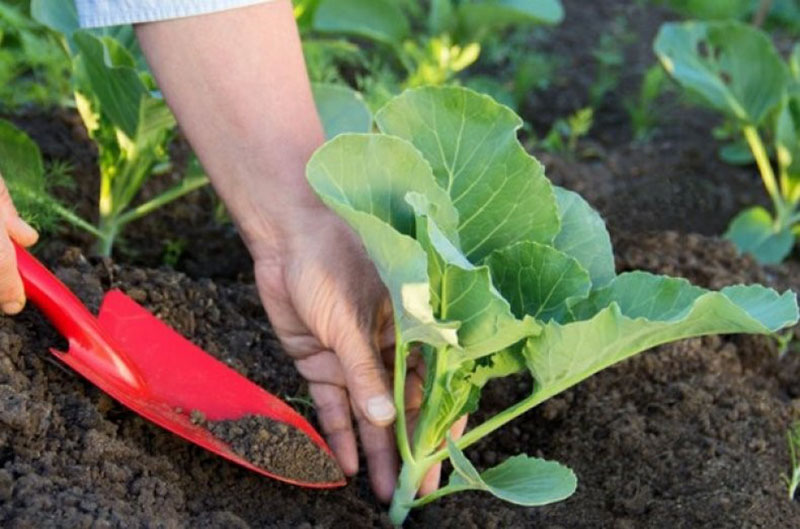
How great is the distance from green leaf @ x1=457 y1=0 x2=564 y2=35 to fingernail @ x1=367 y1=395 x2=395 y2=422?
2166mm

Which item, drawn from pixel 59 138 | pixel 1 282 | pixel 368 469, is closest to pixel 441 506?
pixel 368 469

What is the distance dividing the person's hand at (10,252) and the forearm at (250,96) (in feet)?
1.13

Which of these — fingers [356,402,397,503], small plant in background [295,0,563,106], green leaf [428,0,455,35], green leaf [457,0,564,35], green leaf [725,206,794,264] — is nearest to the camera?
fingers [356,402,397,503]

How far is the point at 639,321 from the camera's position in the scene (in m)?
1.75

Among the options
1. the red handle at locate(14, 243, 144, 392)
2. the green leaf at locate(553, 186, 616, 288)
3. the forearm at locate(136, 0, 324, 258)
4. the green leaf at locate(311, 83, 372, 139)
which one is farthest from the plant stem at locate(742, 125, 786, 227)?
the red handle at locate(14, 243, 144, 392)

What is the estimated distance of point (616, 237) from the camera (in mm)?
3105

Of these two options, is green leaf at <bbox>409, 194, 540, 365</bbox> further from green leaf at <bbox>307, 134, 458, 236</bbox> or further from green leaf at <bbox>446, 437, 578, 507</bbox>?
green leaf at <bbox>446, 437, 578, 507</bbox>

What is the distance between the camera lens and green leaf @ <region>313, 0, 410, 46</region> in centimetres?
389

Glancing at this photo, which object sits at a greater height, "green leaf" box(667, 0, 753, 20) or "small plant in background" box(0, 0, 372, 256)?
"small plant in background" box(0, 0, 372, 256)

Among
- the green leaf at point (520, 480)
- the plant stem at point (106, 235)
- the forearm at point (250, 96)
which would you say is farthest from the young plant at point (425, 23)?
the green leaf at point (520, 480)

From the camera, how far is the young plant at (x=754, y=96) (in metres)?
3.48

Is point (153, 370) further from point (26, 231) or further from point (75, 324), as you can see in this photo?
point (26, 231)

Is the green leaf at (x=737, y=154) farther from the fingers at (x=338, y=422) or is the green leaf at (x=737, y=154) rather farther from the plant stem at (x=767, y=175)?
the fingers at (x=338, y=422)

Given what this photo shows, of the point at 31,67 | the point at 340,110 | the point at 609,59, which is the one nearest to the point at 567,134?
the point at 609,59
